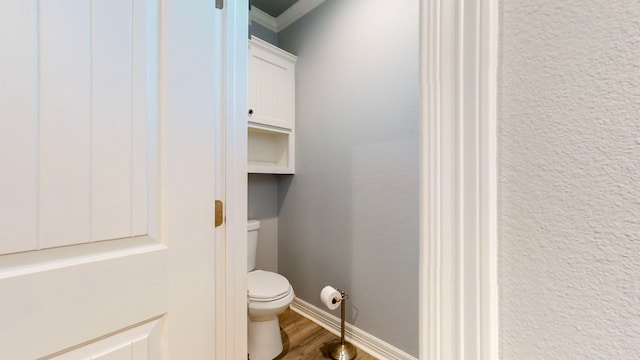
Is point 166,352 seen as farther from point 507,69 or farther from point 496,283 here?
point 507,69

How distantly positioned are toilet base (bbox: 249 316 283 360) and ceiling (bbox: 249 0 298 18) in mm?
2248

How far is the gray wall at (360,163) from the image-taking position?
1458 millimetres

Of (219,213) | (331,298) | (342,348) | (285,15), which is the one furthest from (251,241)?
(285,15)

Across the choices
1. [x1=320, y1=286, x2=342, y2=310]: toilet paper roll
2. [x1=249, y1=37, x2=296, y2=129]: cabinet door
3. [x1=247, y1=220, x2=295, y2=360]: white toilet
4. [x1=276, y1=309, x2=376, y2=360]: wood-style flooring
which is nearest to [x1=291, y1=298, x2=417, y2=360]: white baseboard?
[x1=276, y1=309, x2=376, y2=360]: wood-style flooring

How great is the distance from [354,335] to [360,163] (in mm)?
1117

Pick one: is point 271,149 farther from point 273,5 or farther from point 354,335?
point 354,335

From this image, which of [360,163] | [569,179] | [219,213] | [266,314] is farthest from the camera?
[360,163]

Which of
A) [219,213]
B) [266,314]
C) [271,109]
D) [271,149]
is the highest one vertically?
[271,109]

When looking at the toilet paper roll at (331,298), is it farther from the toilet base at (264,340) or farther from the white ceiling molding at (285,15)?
the white ceiling molding at (285,15)

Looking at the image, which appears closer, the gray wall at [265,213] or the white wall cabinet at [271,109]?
the white wall cabinet at [271,109]

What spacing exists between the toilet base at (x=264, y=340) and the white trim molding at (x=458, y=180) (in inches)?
55.2

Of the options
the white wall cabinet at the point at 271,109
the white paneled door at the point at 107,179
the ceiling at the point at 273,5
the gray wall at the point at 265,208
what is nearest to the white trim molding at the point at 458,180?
the white paneled door at the point at 107,179

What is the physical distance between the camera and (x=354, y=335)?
5.50ft

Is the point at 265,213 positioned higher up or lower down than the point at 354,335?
higher up
